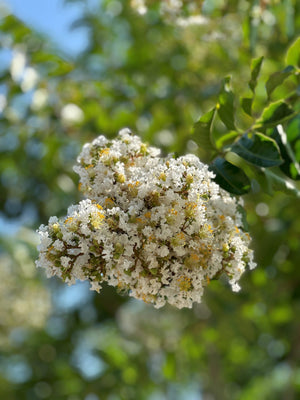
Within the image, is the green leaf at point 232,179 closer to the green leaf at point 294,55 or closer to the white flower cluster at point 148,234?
the white flower cluster at point 148,234

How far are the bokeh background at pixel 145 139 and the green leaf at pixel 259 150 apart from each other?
1.23 meters

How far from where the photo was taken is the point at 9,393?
220 inches

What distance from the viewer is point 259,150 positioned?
167cm

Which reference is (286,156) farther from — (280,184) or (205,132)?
(205,132)


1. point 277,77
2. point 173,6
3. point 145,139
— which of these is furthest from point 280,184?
point 145,139

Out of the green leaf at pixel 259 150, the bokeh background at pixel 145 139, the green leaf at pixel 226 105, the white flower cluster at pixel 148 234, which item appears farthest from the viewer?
the bokeh background at pixel 145 139

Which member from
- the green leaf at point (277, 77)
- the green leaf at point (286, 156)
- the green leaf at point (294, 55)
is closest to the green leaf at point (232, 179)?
the green leaf at point (286, 156)

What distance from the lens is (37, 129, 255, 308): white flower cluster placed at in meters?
1.36

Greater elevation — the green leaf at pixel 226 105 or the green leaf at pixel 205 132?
the green leaf at pixel 226 105

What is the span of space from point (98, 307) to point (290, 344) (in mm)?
2040

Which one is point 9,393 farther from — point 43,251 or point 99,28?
point 43,251

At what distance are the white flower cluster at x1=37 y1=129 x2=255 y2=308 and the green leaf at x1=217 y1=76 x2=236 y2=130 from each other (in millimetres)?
338

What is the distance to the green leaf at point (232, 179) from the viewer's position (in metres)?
1.66

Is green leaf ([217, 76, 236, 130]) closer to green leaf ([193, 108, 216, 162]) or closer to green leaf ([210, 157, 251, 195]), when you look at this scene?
green leaf ([193, 108, 216, 162])
